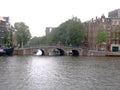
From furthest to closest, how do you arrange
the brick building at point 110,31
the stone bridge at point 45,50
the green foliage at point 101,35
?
the brick building at point 110,31 → the stone bridge at point 45,50 → the green foliage at point 101,35

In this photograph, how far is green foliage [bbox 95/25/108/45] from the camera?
116 m

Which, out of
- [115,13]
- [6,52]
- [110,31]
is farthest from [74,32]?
[115,13]

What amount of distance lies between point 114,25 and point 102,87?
290 ft

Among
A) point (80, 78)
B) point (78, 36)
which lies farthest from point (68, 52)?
point (80, 78)

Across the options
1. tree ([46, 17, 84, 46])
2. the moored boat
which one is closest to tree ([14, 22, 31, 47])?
tree ([46, 17, 84, 46])

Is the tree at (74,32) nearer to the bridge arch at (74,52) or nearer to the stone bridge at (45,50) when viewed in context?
the bridge arch at (74,52)

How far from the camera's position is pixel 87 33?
136750mm

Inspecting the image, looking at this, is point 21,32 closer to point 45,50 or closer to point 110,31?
point 45,50

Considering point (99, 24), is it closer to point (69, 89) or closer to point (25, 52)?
point (25, 52)

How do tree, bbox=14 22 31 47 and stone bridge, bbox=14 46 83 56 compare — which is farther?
tree, bbox=14 22 31 47

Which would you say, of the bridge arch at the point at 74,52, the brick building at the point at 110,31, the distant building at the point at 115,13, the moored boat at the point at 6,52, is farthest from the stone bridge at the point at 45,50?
the distant building at the point at 115,13

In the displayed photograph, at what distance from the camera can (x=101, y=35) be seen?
115688 millimetres

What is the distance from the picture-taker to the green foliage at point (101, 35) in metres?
116

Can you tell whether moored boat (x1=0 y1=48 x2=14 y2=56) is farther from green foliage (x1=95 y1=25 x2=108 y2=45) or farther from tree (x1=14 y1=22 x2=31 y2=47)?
green foliage (x1=95 y1=25 x2=108 y2=45)
